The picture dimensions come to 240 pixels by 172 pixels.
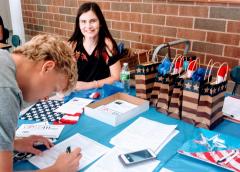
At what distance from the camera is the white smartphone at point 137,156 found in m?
1.05

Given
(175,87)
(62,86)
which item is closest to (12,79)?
(62,86)

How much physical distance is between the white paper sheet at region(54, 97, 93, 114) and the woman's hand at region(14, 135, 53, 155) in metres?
0.33

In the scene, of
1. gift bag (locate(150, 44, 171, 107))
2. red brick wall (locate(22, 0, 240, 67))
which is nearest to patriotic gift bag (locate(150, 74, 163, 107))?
gift bag (locate(150, 44, 171, 107))

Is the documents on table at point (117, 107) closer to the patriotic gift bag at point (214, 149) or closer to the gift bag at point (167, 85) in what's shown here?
the gift bag at point (167, 85)

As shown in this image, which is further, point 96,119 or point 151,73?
point 151,73

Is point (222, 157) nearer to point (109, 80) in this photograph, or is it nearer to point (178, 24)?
point (109, 80)

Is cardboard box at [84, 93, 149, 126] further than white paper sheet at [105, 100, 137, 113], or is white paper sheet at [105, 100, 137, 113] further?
white paper sheet at [105, 100, 137, 113]

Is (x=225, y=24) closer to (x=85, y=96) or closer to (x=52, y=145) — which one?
(x=85, y=96)

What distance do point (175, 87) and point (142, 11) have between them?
1.53 metres

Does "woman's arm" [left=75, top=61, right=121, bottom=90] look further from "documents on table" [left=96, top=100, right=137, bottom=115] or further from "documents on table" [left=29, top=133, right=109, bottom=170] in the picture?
"documents on table" [left=29, top=133, right=109, bottom=170]

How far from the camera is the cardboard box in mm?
1356

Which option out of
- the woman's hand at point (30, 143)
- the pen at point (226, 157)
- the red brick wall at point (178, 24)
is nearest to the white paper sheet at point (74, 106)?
the woman's hand at point (30, 143)

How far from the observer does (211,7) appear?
223 cm

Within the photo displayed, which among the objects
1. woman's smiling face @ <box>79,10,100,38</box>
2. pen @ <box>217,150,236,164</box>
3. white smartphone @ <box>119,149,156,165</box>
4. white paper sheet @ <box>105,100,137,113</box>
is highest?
woman's smiling face @ <box>79,10,100,38</box>
